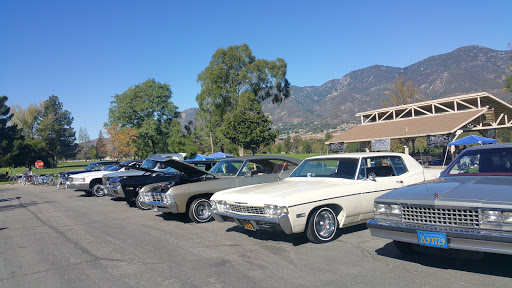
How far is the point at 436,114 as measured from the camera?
31.2 m

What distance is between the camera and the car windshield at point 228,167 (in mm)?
10094

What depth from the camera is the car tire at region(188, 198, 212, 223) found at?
906 centimetres

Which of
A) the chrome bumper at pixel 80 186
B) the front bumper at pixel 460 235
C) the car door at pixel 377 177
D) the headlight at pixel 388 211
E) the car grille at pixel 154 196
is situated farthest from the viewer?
the chrome bumper at pixel 80 186

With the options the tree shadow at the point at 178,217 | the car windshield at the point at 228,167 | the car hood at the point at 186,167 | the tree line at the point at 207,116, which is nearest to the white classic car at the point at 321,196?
the car hood at the point at 186,167

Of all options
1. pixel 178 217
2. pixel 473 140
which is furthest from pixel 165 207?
pixel 473 140

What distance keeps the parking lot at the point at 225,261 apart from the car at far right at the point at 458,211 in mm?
467

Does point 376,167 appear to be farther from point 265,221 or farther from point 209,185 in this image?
point 209,185

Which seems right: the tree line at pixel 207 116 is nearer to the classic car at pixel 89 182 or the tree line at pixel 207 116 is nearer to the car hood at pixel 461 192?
the classic car at pixel 89 182

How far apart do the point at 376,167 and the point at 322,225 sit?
5.91 feet

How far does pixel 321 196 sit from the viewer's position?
20.5 ft

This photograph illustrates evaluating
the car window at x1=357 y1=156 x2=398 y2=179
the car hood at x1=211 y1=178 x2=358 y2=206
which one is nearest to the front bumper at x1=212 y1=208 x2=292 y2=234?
the car hood at x1=211 y1=178 x2=358 y2=206

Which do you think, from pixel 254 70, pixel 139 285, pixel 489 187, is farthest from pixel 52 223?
pixel 254 70

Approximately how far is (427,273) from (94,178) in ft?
53.5

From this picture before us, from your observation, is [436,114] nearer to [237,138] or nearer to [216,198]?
[237,138]
